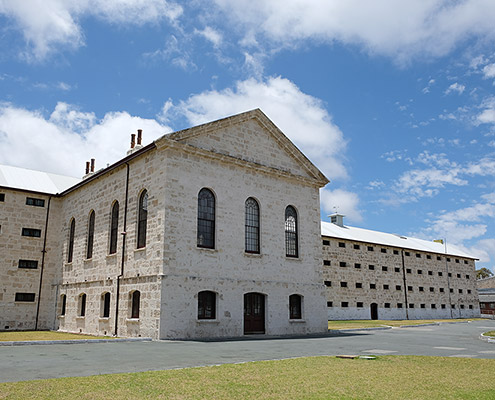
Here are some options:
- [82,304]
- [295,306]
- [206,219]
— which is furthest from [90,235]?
[295,306]

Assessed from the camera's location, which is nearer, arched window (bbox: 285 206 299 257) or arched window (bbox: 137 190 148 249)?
arched window (bbox: 137 190 148 249)

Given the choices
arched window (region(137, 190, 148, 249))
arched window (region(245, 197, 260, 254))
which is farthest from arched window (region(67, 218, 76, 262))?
arched window (region(245, 197, 260, 254))

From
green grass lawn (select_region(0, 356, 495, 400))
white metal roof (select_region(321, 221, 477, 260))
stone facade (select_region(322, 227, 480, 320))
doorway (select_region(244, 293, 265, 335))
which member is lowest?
green grass lawn (select_region(0, 356, 495, 400))

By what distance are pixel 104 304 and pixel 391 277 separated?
110 feet

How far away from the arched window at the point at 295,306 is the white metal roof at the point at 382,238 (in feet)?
60.7

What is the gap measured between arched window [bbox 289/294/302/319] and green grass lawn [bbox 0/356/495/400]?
13794mm

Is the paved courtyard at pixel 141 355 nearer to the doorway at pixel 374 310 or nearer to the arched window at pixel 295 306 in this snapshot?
the arched window at pixel 295 306

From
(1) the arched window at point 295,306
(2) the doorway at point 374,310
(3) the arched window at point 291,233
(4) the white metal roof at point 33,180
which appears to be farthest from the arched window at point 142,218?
(2) the doorway at point 374,310

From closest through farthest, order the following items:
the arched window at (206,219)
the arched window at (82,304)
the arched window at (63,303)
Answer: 1. the arched window at (206,219)
2. the arched window at (82,304)
3. the arched window at (63,303)

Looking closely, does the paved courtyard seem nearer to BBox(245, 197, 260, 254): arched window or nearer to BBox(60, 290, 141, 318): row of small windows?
BBox(60, 290, 141, 318): row of small windows

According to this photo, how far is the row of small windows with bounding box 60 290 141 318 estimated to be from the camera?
2153 centimetres

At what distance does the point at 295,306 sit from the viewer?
2539cm

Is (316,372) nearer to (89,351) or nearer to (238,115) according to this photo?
(89,351)

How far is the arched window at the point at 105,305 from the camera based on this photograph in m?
23.8
